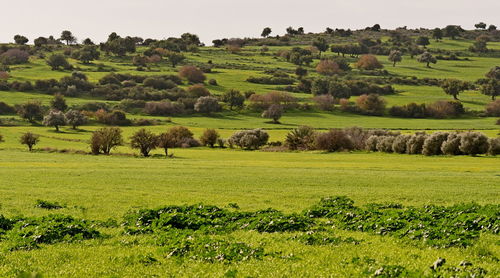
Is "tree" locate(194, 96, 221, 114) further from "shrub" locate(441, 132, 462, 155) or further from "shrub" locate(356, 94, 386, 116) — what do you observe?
"shrub" locate(441, 132, 462, 155)

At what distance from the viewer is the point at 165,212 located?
882 inches

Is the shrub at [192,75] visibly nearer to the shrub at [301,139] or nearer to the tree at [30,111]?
the tree at [30,111]

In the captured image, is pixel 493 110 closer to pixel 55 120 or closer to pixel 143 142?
pixel 143 142

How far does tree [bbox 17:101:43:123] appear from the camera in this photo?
126812mm

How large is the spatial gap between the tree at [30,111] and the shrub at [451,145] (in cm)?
9765

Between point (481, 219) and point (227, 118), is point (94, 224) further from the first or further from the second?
point (227, 118)

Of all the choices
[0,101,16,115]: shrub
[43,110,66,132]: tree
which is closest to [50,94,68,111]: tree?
[0,101,16,115]: shrub

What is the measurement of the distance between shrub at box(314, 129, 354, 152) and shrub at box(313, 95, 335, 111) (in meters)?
65.0

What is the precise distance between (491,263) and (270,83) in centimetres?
17540

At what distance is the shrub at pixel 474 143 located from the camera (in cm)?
7244

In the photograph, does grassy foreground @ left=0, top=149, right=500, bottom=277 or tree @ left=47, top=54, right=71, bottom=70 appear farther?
tree @ left=47, top=54, right=71, bottom=70

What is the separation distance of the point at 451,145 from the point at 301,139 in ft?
92.6

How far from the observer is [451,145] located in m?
74.2

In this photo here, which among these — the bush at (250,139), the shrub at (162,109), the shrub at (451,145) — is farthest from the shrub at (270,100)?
the shrub at (451,145)
